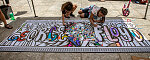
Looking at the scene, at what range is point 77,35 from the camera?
3.03 metres

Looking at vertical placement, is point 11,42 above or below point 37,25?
below

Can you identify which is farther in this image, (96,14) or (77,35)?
(96,14)

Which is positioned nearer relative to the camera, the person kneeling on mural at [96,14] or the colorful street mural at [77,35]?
the colorful street mural at [77,35]

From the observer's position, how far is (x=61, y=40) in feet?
9.26

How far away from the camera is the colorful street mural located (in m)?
2.69

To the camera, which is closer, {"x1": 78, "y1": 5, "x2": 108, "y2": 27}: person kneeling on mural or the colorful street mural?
the colorful street mural

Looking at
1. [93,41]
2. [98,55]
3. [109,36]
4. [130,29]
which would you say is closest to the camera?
[98,55]

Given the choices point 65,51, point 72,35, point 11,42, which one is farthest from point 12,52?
point 72,35

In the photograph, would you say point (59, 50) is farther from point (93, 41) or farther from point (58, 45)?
point (93, 41)

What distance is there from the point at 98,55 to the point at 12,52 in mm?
1877

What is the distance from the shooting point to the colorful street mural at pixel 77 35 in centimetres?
269

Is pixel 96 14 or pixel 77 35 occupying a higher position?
pixel 96 14

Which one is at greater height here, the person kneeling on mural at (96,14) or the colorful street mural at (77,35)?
the person kneeling on mural at (96,14)

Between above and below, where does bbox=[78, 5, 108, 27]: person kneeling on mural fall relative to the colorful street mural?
above
